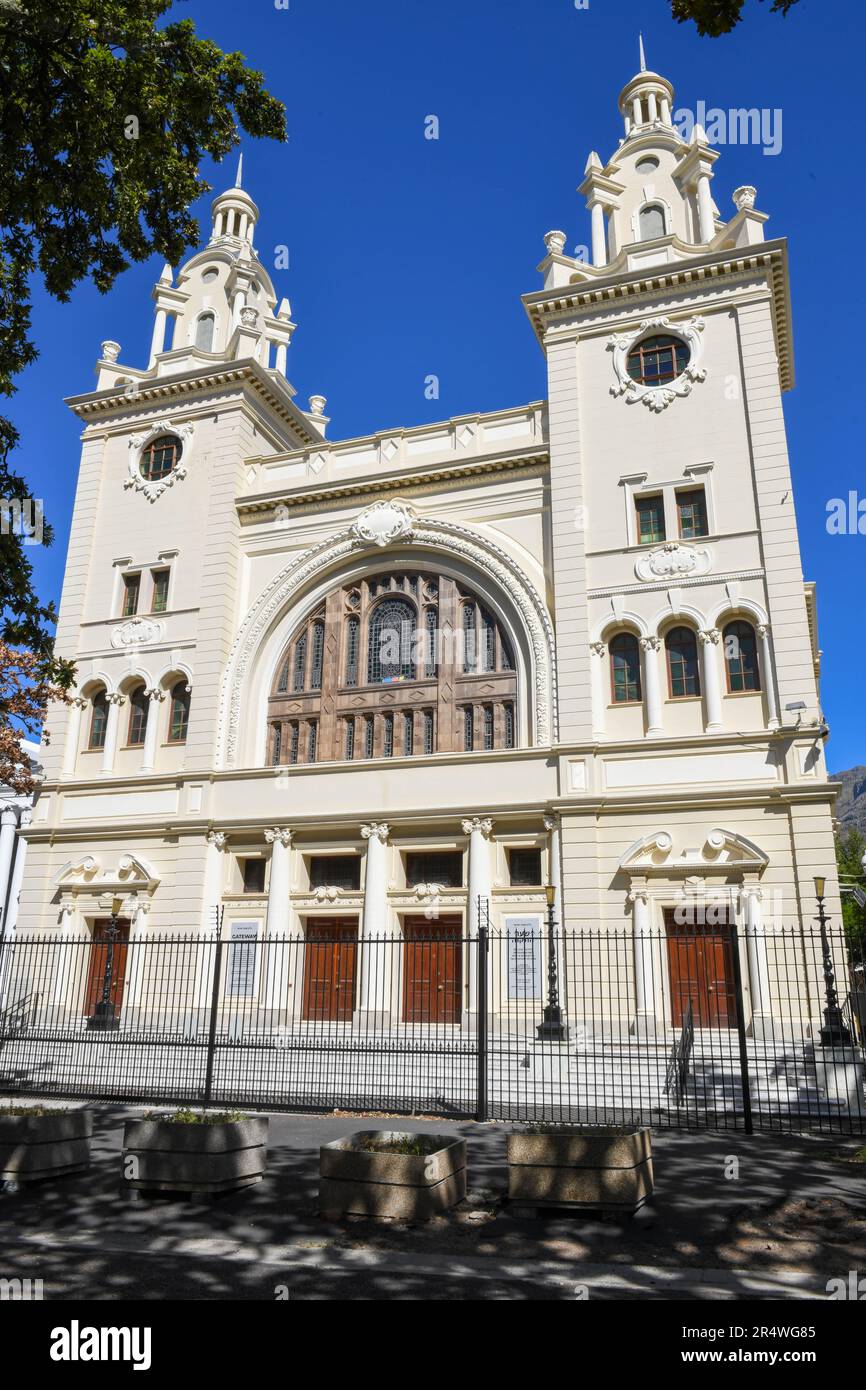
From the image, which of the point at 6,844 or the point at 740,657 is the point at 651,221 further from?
the point at 6,844

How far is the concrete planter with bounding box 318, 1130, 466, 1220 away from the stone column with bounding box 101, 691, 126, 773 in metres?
23.4

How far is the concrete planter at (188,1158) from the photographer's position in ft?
28.7

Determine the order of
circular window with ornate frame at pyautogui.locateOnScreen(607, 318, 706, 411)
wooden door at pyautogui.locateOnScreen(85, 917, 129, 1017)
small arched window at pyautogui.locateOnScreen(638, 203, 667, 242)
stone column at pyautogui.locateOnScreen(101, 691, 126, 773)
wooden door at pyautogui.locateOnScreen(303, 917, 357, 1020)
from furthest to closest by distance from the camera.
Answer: small arched window at pyautogui.locateOnScreen(638, 203, 667, 242) → stone column at pyautogui.locateOnScreen(101, 691, 126, 773) → wooden door at pyautogui.locateOnScreen(85, 917, 129, 1017) → circular window with ornate frame at pyautogui.locateOnScreen(607, 318, 706, 411) → wooden door at pyautogui.locateOnScreen(303, 917, 357, 1020)

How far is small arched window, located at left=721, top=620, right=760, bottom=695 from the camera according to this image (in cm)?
2358

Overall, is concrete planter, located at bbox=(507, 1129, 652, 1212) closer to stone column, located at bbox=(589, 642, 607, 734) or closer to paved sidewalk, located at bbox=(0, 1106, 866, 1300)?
paved sidewalk, located at bbox=(0, 1106, 866, 1300)

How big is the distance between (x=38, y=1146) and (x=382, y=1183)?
3.68 m

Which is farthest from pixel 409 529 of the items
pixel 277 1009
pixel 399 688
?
pixel 277 1009

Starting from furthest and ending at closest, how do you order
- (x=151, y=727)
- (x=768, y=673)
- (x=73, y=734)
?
1. (x=73, y=734)
2. (x=151, y=727)
3. (x=768, y=673)

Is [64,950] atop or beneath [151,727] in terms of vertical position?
beneath

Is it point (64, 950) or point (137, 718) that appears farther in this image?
point (137, 718)

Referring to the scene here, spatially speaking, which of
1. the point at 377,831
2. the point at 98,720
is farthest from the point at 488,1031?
the point at 98,720

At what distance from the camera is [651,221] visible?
30062 millimetres

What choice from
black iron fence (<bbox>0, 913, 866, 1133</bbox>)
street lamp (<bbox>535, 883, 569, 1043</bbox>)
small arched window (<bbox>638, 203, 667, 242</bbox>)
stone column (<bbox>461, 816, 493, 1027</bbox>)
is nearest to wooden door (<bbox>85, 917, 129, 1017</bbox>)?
black iron fence (<bbox>0, 913, 866, 1133</bbox>)
